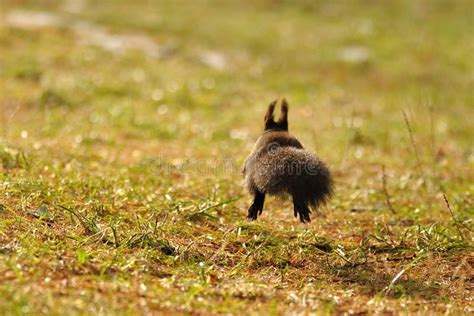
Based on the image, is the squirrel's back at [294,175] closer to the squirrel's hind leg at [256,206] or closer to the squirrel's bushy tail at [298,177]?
the squirrel's bushy tail at [298,177]

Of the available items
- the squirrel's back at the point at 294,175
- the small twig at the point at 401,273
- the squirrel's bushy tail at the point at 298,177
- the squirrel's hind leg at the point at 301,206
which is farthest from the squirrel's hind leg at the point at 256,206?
the small twig at the point at 401,273

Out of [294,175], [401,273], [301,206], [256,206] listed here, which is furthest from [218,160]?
[401,273]

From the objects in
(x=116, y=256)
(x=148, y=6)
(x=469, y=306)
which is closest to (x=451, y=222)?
(x=469, y=306)

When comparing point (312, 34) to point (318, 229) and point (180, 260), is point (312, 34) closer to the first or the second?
point (318, 229)

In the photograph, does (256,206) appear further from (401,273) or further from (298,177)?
(401,273)

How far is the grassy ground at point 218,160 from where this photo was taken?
4.95 m

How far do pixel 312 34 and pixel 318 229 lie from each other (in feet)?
50.7

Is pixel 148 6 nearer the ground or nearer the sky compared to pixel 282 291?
nearer the sky

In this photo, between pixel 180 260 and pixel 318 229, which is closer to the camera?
pixel 180 260

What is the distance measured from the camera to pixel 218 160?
10008 millimetres

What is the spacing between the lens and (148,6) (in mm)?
24172

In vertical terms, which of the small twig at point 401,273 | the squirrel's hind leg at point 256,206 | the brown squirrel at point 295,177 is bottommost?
the small twig at point 401,273

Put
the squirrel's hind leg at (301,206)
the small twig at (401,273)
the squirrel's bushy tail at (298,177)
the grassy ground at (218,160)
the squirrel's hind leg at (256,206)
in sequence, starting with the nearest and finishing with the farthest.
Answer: the grassy ground at (218,160), the small twig at (401,273), the squirrel's bushy tail at (298,177), the squirrel's hind leg at (301,206), the squirrel's hind leg at (256,206)

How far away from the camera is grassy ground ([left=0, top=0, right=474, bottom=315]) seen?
16.3 ft
